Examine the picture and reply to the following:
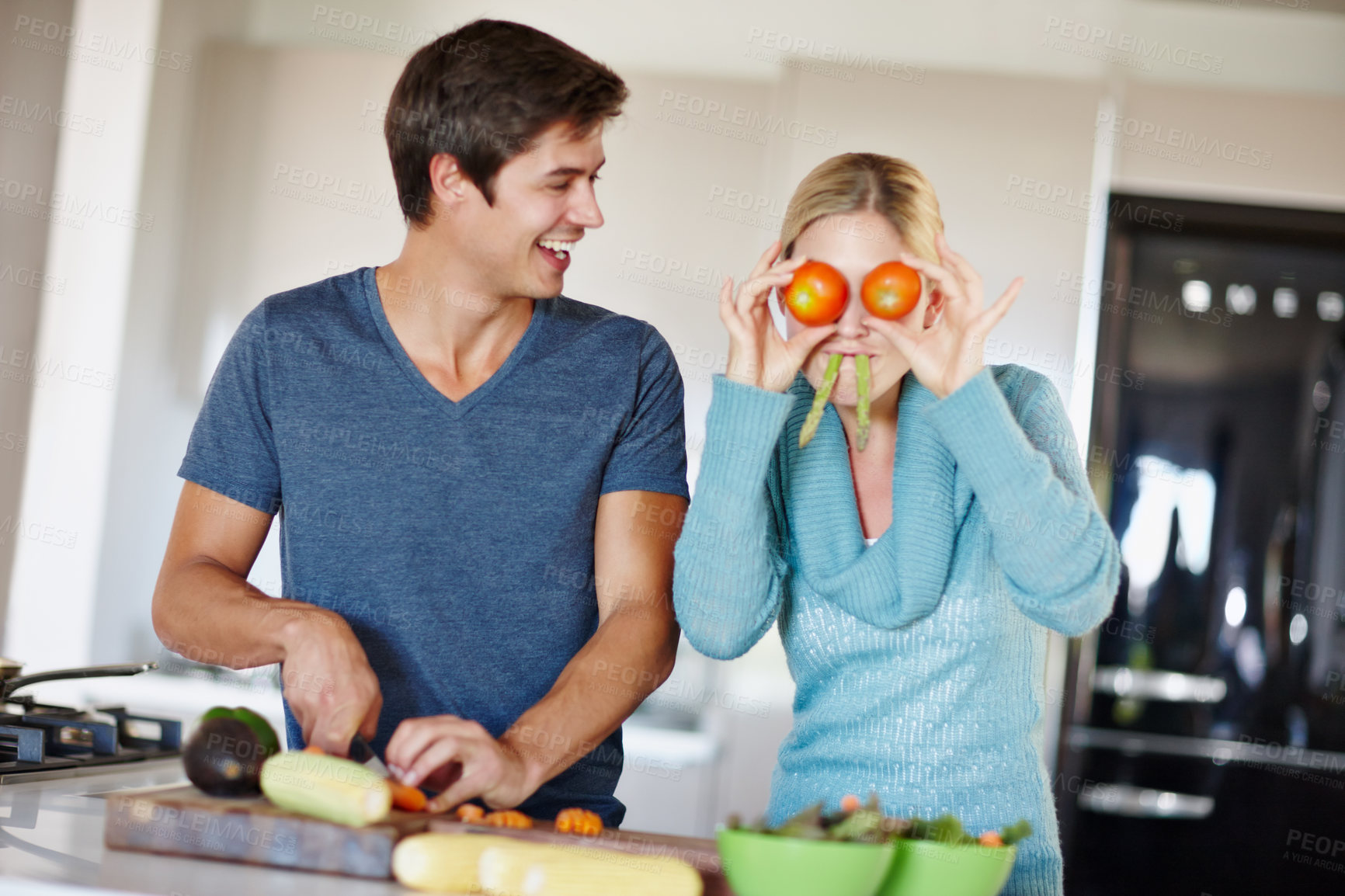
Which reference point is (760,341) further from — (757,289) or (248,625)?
(248,625)

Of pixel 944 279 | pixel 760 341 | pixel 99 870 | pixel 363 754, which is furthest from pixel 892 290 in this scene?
pixel 99 870

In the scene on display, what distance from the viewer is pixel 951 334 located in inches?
54.1

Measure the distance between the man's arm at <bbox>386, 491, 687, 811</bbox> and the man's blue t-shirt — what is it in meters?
0.04

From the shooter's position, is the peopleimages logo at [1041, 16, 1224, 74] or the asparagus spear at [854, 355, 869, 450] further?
the peopleimages logo at [1041, 16, 1224, 74]

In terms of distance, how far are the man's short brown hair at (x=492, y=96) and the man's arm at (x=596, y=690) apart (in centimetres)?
51

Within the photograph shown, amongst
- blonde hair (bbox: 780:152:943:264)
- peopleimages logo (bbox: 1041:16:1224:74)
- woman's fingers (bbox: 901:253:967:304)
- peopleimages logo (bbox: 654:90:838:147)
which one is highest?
peopleimages logo (bbox: 1041:16:1224:74)

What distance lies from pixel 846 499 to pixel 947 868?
1.73 feet

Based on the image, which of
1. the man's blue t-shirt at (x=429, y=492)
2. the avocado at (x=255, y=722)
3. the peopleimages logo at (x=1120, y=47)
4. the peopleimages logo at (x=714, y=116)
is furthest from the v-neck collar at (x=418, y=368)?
the peopleimages logo at (x=1120, y=47)

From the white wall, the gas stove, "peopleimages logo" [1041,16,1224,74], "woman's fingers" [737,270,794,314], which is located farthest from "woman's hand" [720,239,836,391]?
the white wall

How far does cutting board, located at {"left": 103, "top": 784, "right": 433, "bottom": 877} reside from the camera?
3.65 feet

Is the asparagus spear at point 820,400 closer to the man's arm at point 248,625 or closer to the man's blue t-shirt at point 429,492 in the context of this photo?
the man's blue t-shirt at point 429,492

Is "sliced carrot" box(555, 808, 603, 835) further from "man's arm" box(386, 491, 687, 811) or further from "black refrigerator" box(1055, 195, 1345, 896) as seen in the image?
"black refrigerator" box(1055, 195, 1345, 896)

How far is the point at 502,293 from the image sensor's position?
1681mm

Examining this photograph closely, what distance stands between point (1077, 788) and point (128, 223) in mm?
3182
